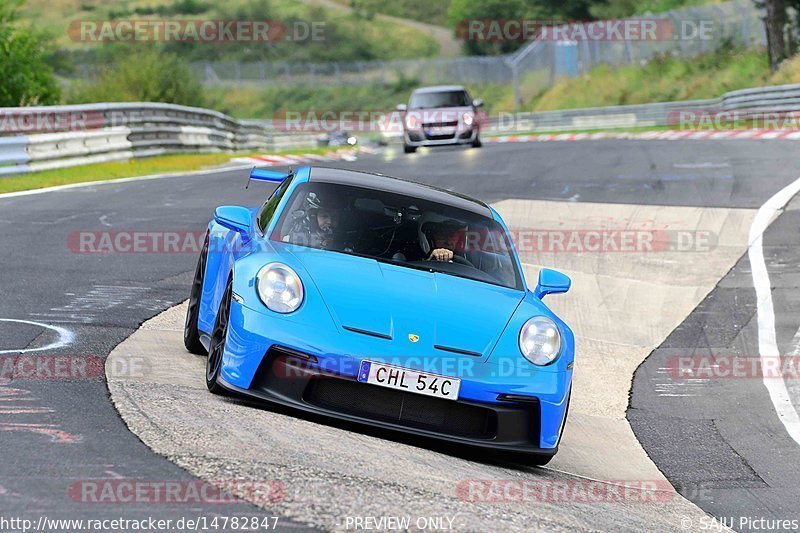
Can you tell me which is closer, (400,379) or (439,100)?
(400,379)

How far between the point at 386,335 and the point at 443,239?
1.42 metres

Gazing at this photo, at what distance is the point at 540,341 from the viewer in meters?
6.41

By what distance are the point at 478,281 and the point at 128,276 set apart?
453cm

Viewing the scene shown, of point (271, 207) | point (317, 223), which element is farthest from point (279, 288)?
point (271, 207)

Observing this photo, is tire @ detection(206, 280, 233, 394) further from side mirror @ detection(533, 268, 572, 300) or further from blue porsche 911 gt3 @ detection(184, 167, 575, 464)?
side mirror @ detection(533, 268, 572, 300)

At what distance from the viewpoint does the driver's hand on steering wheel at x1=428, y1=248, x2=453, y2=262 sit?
23.8ft

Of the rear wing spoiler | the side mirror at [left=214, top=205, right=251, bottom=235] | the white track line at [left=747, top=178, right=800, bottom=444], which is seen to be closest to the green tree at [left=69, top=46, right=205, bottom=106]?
the white track line at [left=747, top=178, right=800, bottom=444]

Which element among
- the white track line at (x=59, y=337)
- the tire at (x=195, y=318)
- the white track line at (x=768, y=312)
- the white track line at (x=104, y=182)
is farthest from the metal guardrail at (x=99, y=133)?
the tire at (x=195, y=318)

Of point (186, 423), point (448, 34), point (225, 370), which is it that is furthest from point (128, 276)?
point (448, 34)

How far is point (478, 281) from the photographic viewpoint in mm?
7020

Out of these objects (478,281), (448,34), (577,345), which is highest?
(448,34)

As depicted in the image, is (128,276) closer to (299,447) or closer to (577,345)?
(577,345)

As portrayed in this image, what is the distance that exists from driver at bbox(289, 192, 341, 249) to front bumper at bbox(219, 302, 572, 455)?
90 cm

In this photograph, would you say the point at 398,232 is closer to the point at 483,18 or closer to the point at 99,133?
the point at 99,133
